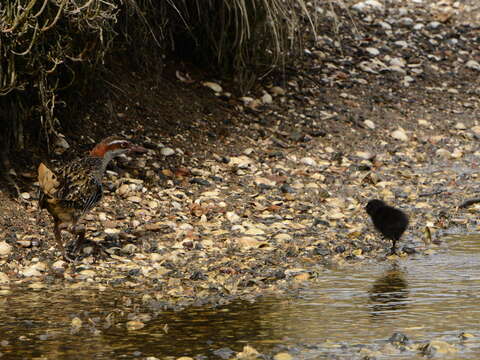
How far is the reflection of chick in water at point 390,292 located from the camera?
6125 mm

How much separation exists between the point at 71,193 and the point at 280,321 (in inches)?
84.4

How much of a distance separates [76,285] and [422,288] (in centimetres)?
244

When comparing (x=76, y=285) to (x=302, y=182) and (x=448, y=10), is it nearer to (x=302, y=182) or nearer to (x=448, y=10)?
(x=302, y=182)

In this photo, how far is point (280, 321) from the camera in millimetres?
5809

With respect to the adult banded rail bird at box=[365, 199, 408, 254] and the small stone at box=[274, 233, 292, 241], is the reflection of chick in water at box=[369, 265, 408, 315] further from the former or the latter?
the small stone at box=[274, 233, 292, 241]

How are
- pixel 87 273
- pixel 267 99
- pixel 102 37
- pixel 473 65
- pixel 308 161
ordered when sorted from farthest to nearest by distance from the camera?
pixel 473 65 < pixel 267 99 < pixel 308 161 < pixel 102 37 < pixel 87 273

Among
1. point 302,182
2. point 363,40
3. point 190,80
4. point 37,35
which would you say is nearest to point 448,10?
point 363,40

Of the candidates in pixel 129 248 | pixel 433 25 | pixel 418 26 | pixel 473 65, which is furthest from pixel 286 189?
pixel 433 25

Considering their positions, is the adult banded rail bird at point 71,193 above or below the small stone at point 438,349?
above

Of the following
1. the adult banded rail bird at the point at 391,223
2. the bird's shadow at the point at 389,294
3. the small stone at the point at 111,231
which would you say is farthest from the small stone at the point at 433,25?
the small stone at the point at 111,231

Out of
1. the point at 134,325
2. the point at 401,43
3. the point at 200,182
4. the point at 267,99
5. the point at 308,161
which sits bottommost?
the point at 134,325

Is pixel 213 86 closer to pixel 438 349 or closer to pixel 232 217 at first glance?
pixel 232 217

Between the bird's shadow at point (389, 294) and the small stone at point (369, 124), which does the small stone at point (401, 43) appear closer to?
the small stone at point (369, 124)

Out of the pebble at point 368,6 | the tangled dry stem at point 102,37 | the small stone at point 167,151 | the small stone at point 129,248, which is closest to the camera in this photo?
the small stone at point 129,248
